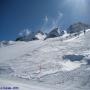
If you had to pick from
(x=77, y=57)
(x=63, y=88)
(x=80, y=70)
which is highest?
(x=77, y=57)

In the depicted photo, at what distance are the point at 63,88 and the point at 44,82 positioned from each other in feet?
8.39

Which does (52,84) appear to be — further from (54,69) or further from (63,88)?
(54,69)

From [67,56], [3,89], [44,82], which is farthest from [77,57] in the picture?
[3,89]

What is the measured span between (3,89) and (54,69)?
28.5 feet

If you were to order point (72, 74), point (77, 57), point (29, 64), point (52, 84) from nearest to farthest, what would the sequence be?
point (52, 84)
point (72, 74)
point (29, 64)
point (77, 57)

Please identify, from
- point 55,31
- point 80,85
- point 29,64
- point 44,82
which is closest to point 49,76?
point 44,82

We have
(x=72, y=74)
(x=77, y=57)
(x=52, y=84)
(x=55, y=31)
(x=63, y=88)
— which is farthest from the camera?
(x=55, y=31)

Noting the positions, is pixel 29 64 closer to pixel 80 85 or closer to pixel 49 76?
pixel 49 76

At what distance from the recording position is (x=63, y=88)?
46.5ft

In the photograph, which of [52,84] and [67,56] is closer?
[52,84]

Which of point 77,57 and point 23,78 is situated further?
point 77,57

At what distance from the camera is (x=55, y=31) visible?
120875mm

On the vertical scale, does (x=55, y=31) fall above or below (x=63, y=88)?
above

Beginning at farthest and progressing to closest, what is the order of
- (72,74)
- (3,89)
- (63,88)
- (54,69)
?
(54,69) → (72,74) → (63,88) → (3,89)
